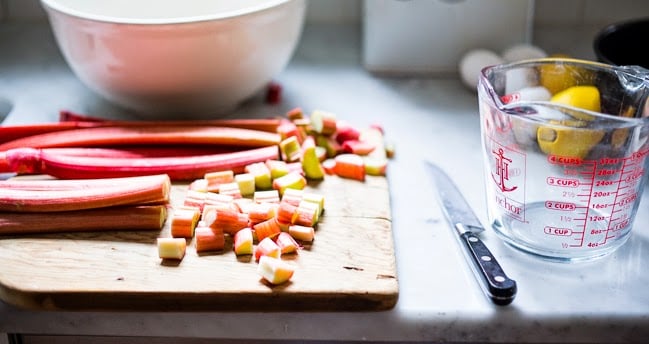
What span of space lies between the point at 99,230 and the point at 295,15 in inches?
16.5

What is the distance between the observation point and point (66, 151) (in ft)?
3.29

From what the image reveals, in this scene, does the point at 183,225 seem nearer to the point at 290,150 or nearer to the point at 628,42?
the point at 290,150

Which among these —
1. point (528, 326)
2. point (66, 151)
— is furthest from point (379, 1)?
point (528, 326)

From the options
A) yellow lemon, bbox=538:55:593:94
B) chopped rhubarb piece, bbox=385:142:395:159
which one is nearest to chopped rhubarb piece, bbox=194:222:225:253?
chopped rhubarb piece, bbox=385:142:395:159

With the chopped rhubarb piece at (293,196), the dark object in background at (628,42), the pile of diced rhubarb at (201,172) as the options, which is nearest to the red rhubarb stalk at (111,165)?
the pile of diced rhubarb at (201,172)

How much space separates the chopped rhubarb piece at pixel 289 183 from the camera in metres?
0.94

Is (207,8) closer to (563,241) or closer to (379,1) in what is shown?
(379,1)

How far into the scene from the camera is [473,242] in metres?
0.84

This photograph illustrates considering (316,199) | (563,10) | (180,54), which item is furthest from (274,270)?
(563,10)

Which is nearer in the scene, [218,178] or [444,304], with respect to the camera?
[444,304]

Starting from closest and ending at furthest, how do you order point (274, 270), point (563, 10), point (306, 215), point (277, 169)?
point (274, 270) → point (306, 215) → point (277, 169) → point (563, 10)

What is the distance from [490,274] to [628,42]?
0.52 metres

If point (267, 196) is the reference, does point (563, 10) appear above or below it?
above

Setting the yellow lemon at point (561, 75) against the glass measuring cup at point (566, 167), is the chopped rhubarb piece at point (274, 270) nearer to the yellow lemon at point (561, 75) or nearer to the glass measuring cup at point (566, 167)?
the glass measuring cup at point (566, 167)
